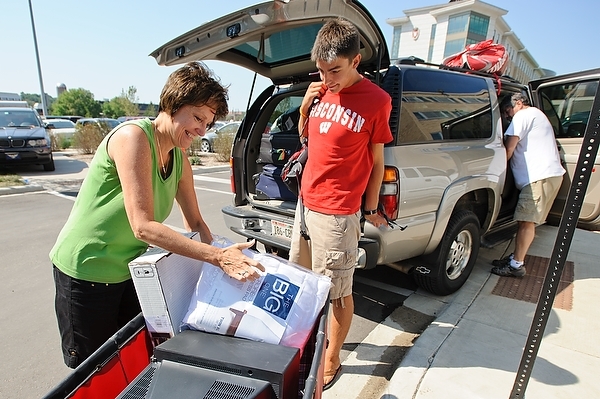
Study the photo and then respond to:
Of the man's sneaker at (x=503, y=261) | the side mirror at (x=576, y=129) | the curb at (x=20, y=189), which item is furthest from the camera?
the curb at (x=20, y=189)

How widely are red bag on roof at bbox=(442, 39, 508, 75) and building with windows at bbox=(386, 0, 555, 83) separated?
140 ft

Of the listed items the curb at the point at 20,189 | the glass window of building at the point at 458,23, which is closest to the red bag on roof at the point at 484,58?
the curb at the point at 20,189

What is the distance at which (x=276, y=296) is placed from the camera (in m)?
1.32

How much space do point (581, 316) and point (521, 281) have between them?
2.30 feet

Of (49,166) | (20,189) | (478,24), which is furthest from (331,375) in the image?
(478,24)

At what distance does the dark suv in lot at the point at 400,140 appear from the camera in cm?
230

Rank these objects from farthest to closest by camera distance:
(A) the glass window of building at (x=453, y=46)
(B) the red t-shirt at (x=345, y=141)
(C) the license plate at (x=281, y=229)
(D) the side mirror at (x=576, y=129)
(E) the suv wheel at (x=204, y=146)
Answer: (A) the glass window of building at (x=453, y=46) → (E) the suv wheel at (x=204, y=146) → (D) the side mirror at (x=576, y=129) → (C) the license plate at (x=281, y=229) → (B) the red t-shirt at (x=345, y=141)

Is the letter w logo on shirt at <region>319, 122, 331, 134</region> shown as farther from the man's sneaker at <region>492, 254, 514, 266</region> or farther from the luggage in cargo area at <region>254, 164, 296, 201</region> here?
the man's sneaker at <region>492, 254, 514, 266</region>

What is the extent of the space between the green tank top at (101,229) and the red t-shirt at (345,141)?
3.21 feet

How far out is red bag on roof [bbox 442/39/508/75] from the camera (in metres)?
3.82

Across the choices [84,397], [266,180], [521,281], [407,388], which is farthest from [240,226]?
[521,281]

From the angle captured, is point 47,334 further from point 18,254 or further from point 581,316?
point 581,316

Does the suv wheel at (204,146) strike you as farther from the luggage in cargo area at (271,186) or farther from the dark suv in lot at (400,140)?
the luggage in cargo area at (271,186)

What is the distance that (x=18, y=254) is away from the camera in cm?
435
